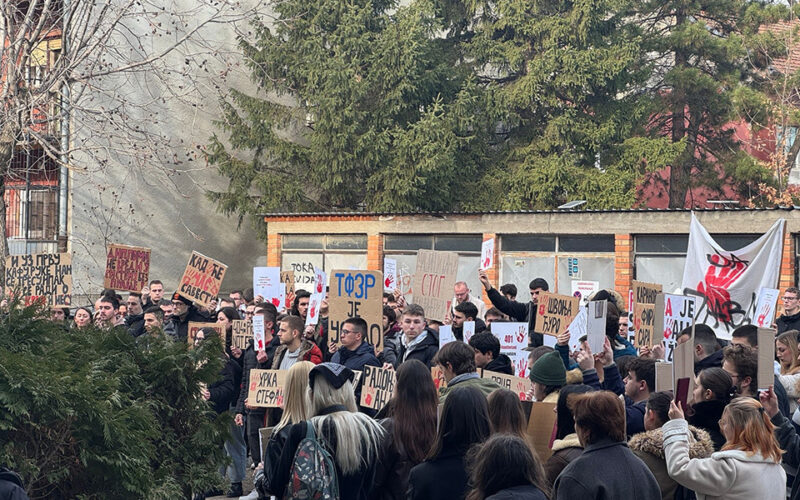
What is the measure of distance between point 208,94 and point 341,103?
5589mm

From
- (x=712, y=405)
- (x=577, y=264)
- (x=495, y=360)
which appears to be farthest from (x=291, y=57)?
(x=712, y=405)

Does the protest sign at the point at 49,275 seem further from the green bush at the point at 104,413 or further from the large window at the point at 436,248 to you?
the large window at the point at 436,248

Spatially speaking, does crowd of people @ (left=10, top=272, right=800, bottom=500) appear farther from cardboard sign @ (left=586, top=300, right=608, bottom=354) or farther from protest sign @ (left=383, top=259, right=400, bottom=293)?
protest sign @ (left=383, top=259, right=400, bottom=293)

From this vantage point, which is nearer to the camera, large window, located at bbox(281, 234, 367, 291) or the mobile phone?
the mobile phone

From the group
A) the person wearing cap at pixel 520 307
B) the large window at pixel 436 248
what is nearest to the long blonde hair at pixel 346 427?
the person wearing cap at pixel 520 307

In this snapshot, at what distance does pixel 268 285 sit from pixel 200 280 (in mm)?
1494

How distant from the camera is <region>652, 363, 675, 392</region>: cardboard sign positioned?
5852 millimetres

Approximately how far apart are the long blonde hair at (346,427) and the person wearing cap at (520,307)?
6.35 m

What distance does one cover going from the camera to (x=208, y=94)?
32.0m

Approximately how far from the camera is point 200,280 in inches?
530

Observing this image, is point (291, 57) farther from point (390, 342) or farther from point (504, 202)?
point (390, 342)

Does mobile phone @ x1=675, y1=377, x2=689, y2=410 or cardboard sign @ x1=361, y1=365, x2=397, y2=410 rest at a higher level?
mobile phone @ x1=675, y1=377, x2=689, y2=410

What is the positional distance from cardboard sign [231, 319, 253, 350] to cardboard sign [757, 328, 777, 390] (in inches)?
267

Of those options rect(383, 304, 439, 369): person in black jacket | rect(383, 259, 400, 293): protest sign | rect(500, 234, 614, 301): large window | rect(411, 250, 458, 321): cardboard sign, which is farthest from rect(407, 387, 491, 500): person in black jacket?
rect(500, 234, 614, 301): large window
